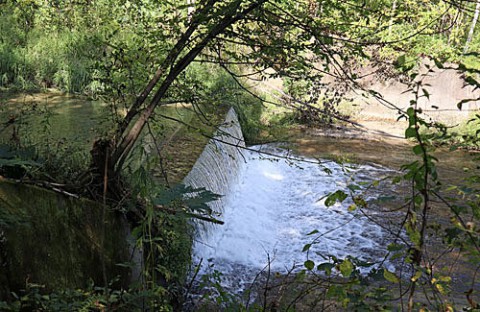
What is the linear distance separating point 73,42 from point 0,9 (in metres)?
1.37

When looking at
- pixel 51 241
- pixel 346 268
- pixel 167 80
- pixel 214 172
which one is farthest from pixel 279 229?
pixel 346 268

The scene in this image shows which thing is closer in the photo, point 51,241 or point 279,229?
point 51,241

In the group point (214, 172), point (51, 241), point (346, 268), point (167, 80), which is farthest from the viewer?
point (214, 172)

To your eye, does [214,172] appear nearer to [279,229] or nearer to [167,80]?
[279,229]

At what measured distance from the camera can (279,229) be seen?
18.7 feet

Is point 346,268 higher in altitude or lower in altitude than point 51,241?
higher

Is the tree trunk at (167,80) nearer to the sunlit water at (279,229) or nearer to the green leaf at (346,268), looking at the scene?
the sunlit water at (279,229)

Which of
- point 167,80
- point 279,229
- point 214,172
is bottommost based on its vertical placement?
point 279,229

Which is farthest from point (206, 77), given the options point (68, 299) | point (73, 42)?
point (68, 299)

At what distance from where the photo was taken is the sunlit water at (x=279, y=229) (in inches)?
181

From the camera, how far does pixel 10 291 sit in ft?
6.37

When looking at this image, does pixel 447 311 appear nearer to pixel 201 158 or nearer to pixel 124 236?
pixel 124 236

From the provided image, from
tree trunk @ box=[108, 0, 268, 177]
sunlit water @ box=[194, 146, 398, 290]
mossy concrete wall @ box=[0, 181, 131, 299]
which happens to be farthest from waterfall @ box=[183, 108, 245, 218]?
mossy concrete wall @ box=[0, 181, 131, 299]

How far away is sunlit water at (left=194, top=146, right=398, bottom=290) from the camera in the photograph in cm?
460
